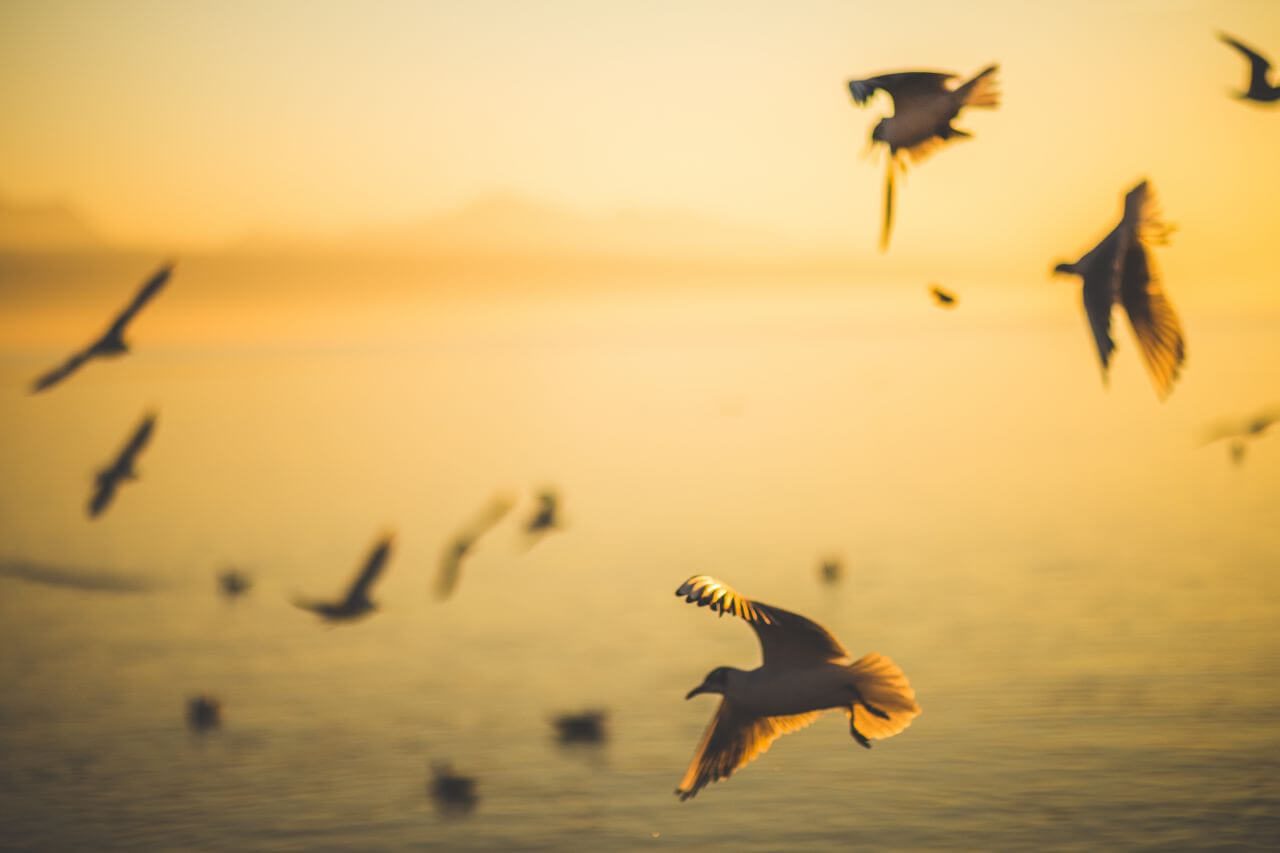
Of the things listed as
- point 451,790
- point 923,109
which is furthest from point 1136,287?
point 451,790

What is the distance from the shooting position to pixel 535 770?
26.1 metres

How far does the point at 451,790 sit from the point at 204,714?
670 cm

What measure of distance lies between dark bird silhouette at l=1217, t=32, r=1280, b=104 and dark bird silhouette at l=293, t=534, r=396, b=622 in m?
12.5

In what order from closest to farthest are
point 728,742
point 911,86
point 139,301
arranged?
point 911,86 → point 728,742 → point 139,301

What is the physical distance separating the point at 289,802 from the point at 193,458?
63716 mm

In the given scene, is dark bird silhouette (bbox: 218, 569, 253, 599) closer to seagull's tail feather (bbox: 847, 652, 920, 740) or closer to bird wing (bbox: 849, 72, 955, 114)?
seagull's tail feather (bbox: 847, 652, 920, 740)

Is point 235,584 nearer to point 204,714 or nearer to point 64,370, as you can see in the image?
point 204,714

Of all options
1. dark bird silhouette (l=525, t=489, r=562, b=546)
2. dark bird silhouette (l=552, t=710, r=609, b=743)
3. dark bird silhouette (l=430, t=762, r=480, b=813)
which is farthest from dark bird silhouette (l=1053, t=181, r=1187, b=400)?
dark bird silhouette (l=552, t=710, r=609, b=743)

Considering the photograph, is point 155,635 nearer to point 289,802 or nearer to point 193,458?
point 289,802

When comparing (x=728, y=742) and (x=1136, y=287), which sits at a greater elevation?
(x=1136, y=287)

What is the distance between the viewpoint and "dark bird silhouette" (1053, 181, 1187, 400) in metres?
8.48

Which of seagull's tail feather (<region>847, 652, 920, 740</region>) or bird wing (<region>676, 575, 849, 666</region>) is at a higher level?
bird wing (<region>676, 575, 849, 666</region>)

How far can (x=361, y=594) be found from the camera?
20.7 meters

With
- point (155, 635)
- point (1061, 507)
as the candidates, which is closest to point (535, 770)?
point (155, 635)
